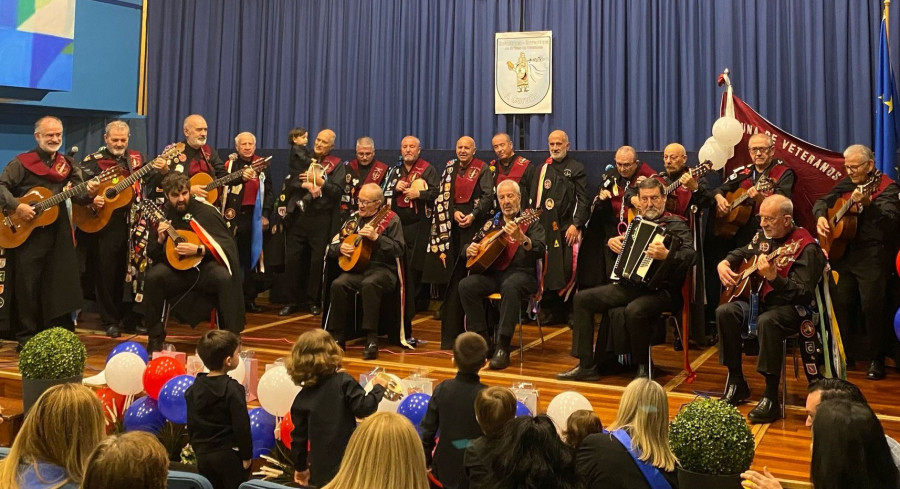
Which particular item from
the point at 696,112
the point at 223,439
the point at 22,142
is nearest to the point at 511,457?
the point at 223,439

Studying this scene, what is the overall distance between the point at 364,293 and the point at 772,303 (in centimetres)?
311

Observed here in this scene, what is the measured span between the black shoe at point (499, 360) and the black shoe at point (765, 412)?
6.16 ft

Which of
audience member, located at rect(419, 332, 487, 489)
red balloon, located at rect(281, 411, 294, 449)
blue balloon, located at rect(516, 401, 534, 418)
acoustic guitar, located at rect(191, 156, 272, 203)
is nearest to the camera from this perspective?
audience member, located at rect(419, 332, 487, 489)

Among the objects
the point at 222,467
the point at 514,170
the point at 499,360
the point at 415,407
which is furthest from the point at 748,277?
the point at 222,467

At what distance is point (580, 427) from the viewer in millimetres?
3768

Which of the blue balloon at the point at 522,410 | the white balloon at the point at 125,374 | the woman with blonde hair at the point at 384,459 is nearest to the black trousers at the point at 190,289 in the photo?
the white balloon at the point at 125,374

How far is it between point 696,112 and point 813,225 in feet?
7.55

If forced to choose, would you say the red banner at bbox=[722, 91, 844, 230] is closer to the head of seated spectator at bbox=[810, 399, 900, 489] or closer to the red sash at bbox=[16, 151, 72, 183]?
the head of seated spectator at bbox=[810, 399, 900, 489]

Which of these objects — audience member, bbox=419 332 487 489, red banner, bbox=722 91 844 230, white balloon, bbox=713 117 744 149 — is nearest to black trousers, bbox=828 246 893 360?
red banner, bbox=722 91 844 230

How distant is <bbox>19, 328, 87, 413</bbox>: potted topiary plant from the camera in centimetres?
514

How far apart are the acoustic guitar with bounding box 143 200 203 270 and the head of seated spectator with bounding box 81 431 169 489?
4.78 metres

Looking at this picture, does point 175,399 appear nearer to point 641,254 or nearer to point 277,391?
point 277,391

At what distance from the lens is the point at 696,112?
381 inches

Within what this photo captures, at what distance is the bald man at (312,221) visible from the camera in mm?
9305
